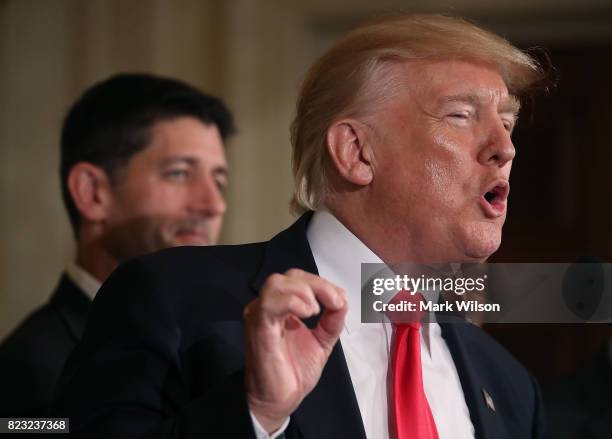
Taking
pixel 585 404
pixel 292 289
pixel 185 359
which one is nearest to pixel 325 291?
pixel 292 289

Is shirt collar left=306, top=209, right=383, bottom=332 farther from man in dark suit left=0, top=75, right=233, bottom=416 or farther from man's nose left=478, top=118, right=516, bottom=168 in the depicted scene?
man in dark suit left=0, top=75, right=233, bottom=416

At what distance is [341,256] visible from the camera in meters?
1.16

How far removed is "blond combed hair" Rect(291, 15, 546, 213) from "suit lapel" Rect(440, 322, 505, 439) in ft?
0.84

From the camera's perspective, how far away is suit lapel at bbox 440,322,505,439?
45.7 inches

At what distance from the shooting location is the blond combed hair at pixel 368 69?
3.92 ft

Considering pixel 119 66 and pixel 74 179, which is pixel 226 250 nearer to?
pixel 74 179

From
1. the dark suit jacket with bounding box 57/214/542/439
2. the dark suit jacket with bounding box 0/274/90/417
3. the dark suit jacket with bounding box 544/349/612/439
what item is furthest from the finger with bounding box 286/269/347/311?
the dark suit jacket with bounding box 0/274/90/417

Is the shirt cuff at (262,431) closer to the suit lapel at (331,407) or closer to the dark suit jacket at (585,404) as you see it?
the suit lapel at (331,407)

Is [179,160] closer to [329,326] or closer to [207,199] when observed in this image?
[207,199]

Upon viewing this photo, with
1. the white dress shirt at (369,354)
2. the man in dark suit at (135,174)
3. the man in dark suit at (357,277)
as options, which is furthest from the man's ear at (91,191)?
the white dress shirt at (369,354)

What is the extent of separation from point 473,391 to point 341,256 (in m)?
0.24

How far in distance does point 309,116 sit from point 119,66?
1.96 meters

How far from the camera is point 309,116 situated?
1.29 metres

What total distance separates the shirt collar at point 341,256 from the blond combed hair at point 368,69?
0.07m
